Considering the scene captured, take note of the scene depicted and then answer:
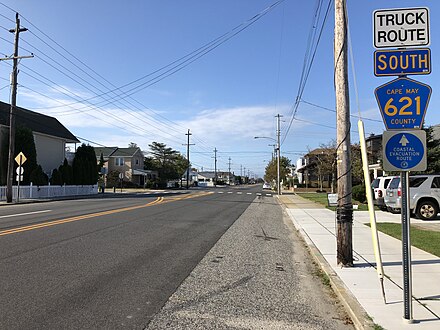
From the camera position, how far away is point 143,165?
76562 millimetres

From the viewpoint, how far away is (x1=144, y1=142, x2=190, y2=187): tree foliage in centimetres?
7950

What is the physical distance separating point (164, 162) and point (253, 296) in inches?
2981

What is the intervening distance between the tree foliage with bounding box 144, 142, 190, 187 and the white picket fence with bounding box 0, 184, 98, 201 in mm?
36025

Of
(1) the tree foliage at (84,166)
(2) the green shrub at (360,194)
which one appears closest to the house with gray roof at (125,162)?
(1) the tree foliage at (84,166)

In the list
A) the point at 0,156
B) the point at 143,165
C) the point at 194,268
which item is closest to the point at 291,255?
the point at 194,268

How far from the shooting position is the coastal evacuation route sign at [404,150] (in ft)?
15.3

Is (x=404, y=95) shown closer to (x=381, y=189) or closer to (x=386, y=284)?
(x=386, y=284)

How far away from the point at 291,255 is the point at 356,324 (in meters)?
4.78

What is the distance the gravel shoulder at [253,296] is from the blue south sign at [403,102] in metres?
2.57

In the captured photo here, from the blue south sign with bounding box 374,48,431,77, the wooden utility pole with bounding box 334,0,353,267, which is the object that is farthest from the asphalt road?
the blue south sign with bounding box 374,48,431,77

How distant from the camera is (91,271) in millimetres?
7051

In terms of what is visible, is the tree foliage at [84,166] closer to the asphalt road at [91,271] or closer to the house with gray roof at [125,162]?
the house with gray roof at [125,162]

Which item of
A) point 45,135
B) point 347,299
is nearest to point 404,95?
point 347,299

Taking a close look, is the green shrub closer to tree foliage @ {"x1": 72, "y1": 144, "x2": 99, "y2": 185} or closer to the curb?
the curb
